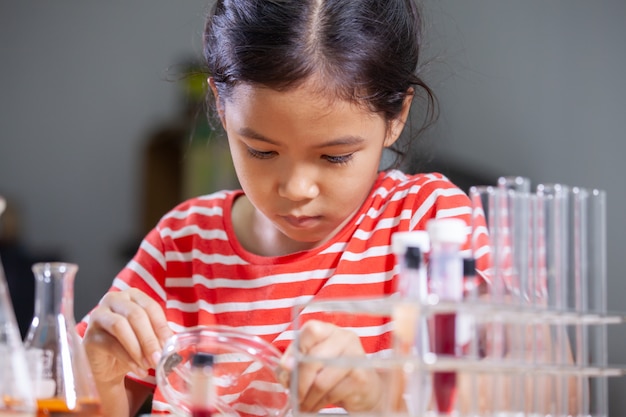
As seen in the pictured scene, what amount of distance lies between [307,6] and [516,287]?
557 mm

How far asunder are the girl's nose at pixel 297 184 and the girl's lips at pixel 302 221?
Result: 6 centimetres

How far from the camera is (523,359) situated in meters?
0.77

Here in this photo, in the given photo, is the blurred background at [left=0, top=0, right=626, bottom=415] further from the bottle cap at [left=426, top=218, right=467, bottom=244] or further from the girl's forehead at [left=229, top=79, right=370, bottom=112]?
the bottle cap at [left=426, top=218, right=467, bottom=244]

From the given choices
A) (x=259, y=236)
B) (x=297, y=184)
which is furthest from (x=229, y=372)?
(x=259, y=236)

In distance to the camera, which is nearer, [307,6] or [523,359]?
[523,359]

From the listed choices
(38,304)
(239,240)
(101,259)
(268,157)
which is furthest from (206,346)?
(101,259)

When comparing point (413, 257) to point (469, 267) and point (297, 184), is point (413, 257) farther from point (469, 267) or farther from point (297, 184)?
point (297, 184)

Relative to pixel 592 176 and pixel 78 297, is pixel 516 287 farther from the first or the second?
pixel 78 297

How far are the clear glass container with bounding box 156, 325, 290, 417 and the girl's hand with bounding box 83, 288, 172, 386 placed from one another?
6 cm

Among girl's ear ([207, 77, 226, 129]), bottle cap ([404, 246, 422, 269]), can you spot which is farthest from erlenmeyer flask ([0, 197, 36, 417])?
girl's ear ([207, 77, 226, 129])

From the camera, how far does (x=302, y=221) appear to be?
4.04 feet

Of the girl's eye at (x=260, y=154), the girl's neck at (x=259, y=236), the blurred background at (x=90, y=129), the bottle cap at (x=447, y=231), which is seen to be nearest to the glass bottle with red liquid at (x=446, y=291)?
the bottle cap at (x=447, y=231)

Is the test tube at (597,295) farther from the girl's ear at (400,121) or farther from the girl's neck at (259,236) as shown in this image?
the girl's neck at (259,236)

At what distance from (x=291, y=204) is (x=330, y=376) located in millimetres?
371
